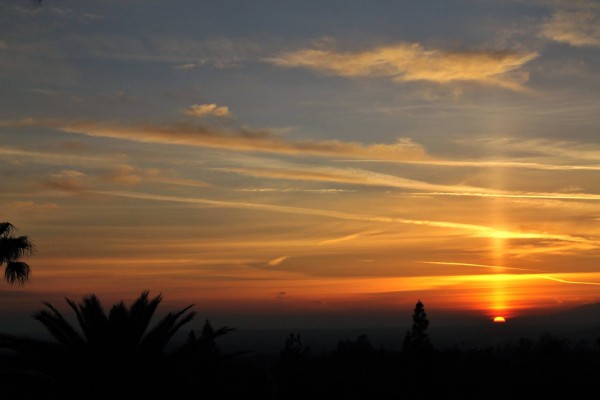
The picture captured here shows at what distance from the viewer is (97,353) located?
745 inches

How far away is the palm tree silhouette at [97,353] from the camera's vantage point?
1886cm

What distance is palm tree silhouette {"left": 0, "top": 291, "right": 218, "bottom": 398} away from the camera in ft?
61.9

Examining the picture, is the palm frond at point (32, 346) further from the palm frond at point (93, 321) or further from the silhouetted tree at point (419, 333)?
the silhouetted tree at point (419, 333)

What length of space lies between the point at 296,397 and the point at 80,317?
49922 millimetres

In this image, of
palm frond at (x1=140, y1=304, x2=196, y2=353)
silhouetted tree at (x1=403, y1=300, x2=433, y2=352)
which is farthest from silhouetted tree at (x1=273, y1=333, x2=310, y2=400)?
palm frond at (x1=140, y1=304, x2=196, y2=353)

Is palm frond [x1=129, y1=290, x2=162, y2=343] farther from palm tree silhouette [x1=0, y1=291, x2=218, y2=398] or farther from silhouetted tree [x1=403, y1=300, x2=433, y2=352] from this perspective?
silhouetted tree [x1=403, y1=300, x2=433, y2=352]

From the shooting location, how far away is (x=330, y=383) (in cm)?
8106

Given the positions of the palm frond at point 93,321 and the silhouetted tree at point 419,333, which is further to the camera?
the silhouetted tree at point 419,333

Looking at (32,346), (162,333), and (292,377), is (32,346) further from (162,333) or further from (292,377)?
(292,377)

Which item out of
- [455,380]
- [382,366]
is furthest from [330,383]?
[382,366]

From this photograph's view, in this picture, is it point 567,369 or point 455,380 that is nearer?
point 567,369

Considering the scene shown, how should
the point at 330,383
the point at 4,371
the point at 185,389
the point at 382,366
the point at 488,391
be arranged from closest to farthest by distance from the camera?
the point at 4,371 < the point at 185,389 < the point at 488,391 < the point at 330,383 < the point at 382,366

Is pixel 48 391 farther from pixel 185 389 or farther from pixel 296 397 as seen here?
pixel 296 397

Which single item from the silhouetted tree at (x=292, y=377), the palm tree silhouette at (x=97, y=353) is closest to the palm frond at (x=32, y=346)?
the palm tree silhouette at (x=97, y=353)
